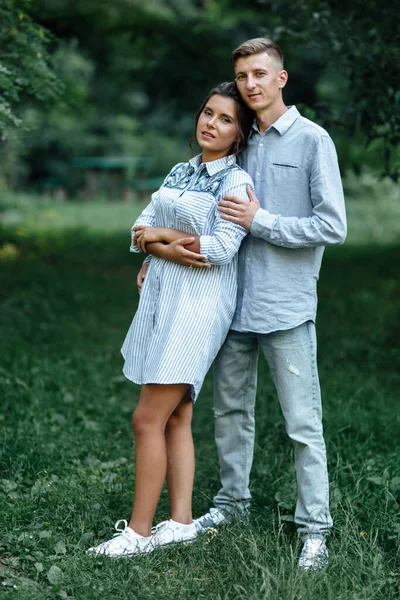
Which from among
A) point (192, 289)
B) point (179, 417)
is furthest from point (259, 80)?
point (179, 417)

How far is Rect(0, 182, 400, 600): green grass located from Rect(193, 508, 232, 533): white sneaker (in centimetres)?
14

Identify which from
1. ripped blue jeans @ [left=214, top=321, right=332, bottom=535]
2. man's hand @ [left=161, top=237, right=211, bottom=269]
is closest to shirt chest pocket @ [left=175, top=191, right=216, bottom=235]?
man's hand @ [left=161, top=237, right=211, bottom=269]

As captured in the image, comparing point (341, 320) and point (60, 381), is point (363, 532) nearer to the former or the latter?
point (60, 381)

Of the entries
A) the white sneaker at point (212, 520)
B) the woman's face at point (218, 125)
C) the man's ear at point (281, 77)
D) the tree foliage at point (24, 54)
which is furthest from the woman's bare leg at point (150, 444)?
the tree foliage at point (24, 54)

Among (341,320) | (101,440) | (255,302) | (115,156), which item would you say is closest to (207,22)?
(341,320)

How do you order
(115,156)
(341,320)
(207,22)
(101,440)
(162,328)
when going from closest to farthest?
(162,328) < (101,440) < (341,320) < (207,22) < (115,156)

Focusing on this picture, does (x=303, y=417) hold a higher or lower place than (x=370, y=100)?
lower

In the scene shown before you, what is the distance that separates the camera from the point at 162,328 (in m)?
3.47

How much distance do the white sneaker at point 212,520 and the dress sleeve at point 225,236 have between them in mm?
1246

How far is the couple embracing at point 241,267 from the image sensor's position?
3.34m

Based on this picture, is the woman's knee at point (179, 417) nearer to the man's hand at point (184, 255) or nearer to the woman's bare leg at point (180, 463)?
the woman's bare leg at point (180, 463)

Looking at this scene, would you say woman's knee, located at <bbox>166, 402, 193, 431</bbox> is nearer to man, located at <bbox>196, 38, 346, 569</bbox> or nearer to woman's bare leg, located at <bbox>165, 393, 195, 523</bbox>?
woman's bare leg, located at <bbox>165, 393, 195, 523</bbox>

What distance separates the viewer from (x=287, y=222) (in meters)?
3.32

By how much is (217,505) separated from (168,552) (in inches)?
18.5
